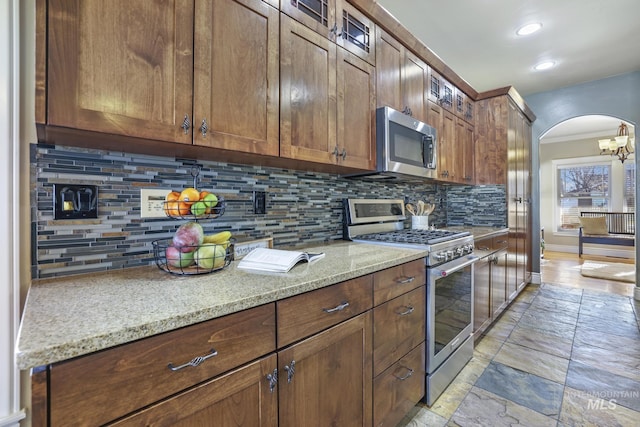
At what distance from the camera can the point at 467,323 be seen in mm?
2070

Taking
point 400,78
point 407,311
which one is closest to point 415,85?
point 400,78

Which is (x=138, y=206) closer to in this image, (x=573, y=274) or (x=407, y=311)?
(x=407, y=311)

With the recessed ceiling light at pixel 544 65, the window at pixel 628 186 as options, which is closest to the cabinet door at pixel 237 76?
the recessed ceiling light at pixel 544 65

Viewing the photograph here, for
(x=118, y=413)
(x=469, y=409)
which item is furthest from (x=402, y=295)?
(x=118, y=413)

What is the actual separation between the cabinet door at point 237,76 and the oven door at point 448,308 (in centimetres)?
118

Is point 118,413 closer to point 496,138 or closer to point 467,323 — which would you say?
point 467,323

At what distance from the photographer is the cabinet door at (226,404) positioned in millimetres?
651

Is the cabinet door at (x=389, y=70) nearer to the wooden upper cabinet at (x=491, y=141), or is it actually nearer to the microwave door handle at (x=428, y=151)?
the microwave door handle at (x=428, y=151)

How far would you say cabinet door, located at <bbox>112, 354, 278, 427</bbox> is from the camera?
0.65m

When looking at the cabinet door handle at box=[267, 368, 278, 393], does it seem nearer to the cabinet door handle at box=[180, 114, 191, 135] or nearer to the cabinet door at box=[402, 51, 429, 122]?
the cabinet door handle at box=[180, 114, 191, 135]

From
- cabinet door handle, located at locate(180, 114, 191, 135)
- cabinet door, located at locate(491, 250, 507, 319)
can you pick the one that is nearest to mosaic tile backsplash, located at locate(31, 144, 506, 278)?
cabinet door handle, located at locate(180, 114, 191, 135)

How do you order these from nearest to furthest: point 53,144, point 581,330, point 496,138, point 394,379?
point 53,144
point 394,379
point 581,330
point 496,138

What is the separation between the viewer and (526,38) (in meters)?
2.67

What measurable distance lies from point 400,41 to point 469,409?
7.63ft
